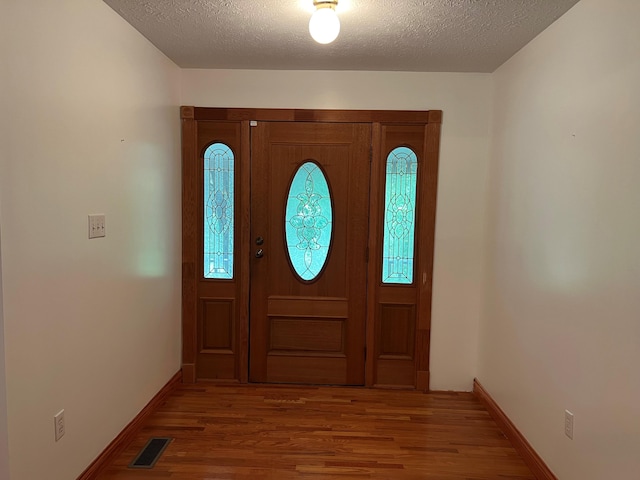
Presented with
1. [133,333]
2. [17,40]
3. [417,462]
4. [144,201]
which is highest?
[17,40]

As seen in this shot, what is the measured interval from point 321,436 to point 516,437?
114 centimetres

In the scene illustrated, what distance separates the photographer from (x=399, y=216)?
321cm

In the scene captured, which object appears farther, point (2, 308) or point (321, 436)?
point (321, 436)

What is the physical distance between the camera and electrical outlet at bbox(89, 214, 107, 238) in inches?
79.6

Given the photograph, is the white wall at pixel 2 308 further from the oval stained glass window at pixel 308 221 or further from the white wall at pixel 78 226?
the oval stained glass window at pixel 308 221

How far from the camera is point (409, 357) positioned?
3289mm

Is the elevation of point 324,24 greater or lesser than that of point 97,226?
greater

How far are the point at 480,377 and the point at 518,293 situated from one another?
93 cm

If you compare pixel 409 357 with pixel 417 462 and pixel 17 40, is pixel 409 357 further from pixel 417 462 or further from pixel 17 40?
pixel 17 40

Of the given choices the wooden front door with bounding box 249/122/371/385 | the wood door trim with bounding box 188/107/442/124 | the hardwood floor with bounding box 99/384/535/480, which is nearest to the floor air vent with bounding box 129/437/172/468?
the hardwood floor with bounding box 99/384/535/480

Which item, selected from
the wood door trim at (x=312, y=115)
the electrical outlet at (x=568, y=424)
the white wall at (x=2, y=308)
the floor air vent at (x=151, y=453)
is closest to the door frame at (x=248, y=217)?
the wood door trim at (x=312, y=115)

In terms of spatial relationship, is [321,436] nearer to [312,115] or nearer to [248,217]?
[248,217]

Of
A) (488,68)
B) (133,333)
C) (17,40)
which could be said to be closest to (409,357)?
(133,333)

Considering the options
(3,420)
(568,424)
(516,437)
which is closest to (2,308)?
(3,420)
